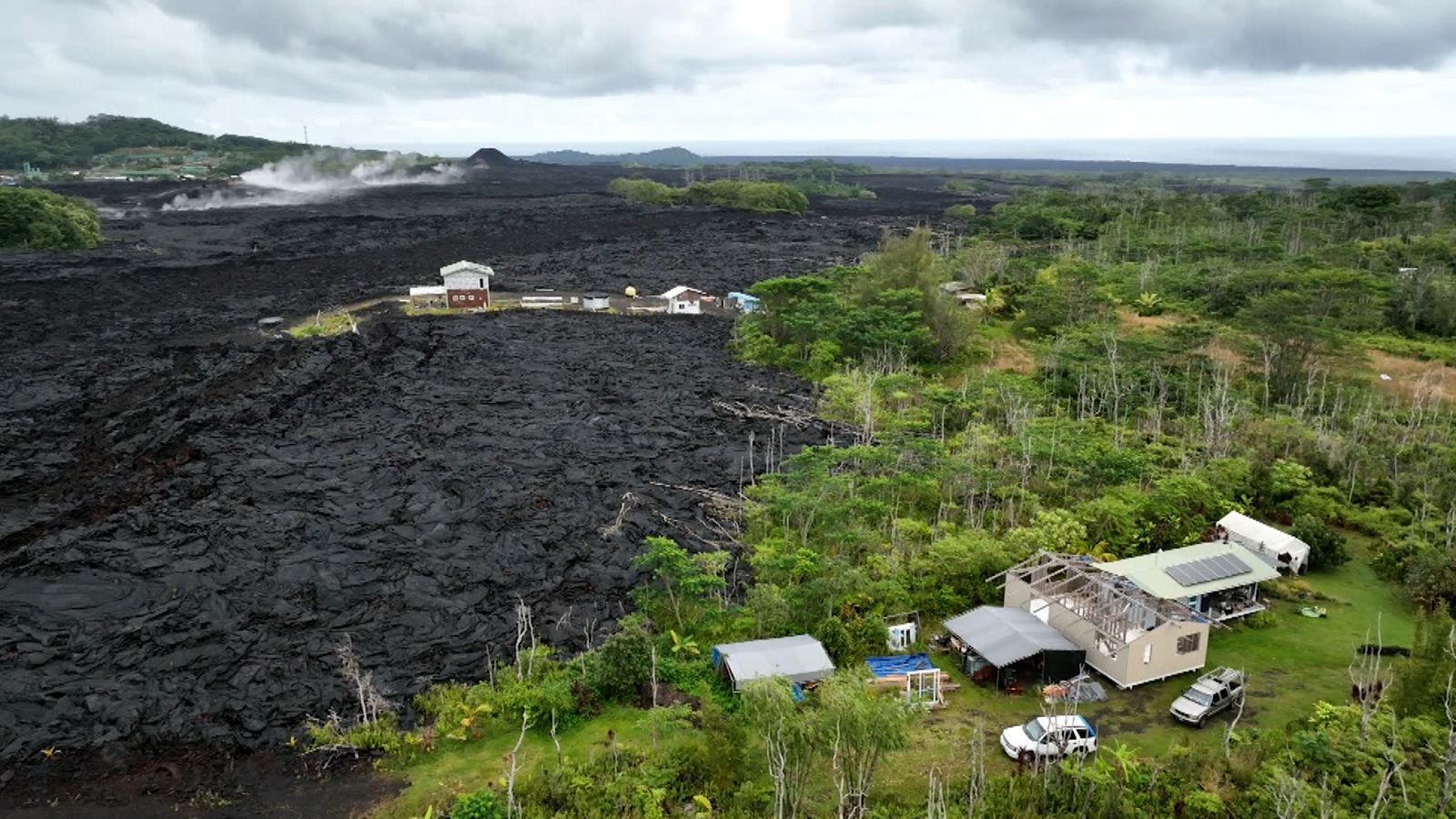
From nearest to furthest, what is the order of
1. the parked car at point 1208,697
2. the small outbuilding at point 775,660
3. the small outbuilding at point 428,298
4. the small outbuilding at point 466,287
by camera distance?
the parked car at point 1208,697, the small outbuilding at point 775,660, the small outbuilding at point 466,287, the small outbuilding at point 428,298

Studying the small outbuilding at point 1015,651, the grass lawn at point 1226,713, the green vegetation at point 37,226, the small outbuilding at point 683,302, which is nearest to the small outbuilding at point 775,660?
the grass lawn at point 1226,713

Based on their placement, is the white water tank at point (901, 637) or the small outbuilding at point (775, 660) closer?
the small outbuilding at point (775, 660)

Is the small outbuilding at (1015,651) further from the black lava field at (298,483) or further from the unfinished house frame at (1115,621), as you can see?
the black lava field at (298,483)

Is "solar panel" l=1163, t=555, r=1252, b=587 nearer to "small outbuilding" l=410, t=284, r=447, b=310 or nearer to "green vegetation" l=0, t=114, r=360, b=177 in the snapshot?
"small outbuilding" l=410, t=284, r=447, b=310

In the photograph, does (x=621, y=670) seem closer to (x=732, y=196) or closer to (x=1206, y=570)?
(x=1206, y=570)

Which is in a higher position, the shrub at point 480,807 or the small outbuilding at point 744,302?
the small outbuilding at point 744,302

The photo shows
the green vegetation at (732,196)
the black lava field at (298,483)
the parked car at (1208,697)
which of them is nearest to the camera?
the parked car at (1208,697)

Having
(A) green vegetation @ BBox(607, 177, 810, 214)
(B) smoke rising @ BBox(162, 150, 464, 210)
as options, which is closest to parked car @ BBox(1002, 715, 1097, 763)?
(A) green vegetation @ BBox(607, 177, 810, 214)

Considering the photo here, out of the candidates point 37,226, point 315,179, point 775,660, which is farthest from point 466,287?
point 315,179
